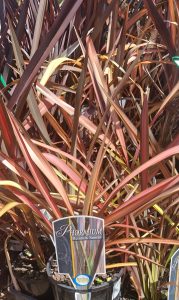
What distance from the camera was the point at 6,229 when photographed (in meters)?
0.86

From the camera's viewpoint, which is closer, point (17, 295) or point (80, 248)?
point (80, 248)

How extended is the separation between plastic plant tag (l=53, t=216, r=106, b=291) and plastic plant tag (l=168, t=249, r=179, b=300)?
0.38 feet

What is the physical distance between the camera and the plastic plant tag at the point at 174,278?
2.32 ft

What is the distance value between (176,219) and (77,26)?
58 cm

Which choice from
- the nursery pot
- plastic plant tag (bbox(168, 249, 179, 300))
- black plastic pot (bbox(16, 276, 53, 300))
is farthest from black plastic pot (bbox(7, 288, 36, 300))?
plastic plant tag (bbox(168, 249, 179, 300))

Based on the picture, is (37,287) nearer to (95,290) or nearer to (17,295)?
(17,295)

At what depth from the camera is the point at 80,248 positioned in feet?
2.21

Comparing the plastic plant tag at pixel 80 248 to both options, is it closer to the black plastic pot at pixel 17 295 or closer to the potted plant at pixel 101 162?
the potted plant at pixel 101 162

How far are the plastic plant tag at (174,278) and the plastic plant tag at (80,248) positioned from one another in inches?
4.6

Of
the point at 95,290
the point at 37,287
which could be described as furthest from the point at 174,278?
the point at 37,287

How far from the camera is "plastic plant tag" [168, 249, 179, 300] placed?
708 millimetres

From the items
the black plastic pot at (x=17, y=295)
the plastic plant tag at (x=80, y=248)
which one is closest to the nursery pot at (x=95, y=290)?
the plastic plant tag at (x=80, y=248)

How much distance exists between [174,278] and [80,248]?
0.56 feet

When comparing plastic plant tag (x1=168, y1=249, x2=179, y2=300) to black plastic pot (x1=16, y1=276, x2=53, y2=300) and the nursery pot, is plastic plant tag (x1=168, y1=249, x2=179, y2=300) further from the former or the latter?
black plastic pot (x1=16, y1=276, x2=53, y2=300)
